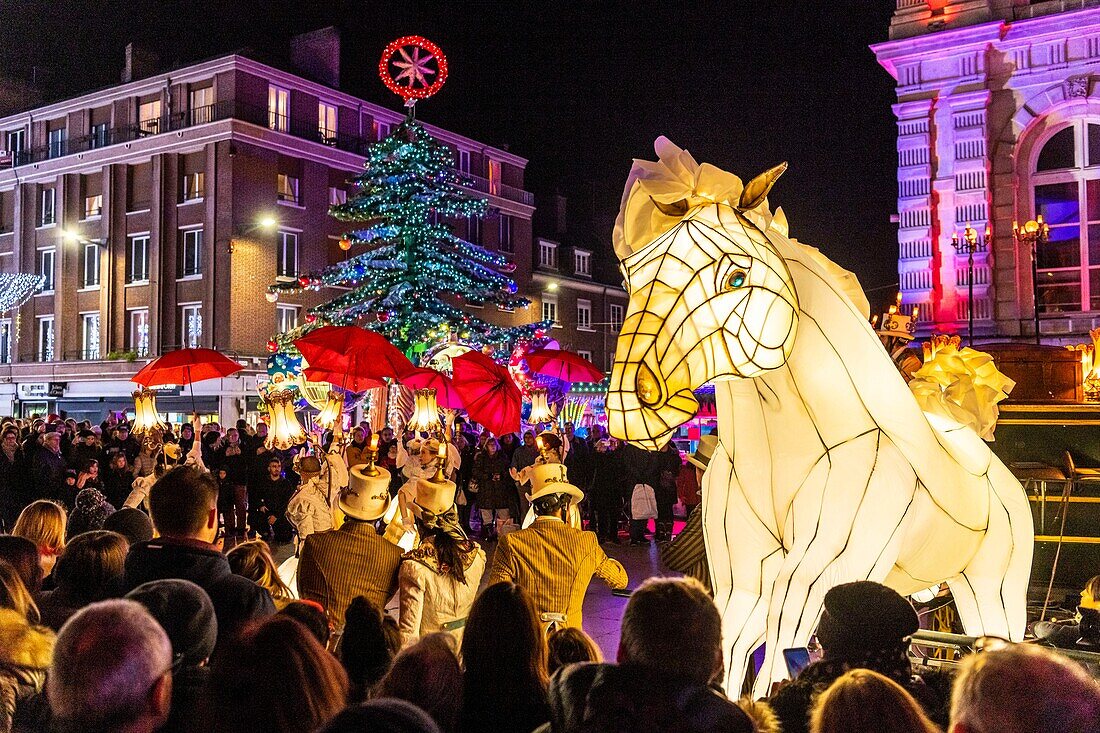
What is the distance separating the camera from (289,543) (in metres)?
15.8

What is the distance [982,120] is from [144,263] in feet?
95.9

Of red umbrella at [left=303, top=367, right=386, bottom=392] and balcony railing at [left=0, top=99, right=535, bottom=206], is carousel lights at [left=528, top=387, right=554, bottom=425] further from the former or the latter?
balcony railing at [left=0, top=99, right=535, bottom=206]

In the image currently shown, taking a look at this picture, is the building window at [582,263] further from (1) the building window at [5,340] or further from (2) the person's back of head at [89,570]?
(2) the person's back of head at [89,570]

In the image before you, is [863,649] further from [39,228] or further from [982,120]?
[39,228]

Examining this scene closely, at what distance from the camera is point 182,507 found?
3.96 meters

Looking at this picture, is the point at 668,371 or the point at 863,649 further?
the point at 668,371

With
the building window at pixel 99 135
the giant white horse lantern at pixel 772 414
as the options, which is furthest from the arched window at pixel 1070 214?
the building window at pixel 99 135

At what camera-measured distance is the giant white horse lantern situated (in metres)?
3.84

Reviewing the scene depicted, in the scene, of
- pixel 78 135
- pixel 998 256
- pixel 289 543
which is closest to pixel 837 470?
pixel 289 543

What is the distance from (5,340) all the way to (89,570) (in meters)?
40.8

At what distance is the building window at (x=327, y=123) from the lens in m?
37.2

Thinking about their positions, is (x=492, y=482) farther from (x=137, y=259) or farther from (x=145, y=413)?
(x=137, y=259)

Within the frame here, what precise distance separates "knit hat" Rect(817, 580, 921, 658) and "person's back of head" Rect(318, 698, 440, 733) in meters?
1.87

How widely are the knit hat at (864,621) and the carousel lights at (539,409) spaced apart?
48.6ft
